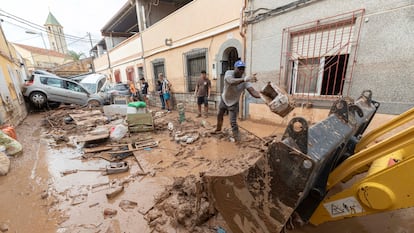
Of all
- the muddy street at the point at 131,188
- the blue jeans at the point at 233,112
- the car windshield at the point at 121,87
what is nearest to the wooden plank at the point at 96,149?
the muddy street at the point at 131,188

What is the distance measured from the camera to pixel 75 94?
9211 mm

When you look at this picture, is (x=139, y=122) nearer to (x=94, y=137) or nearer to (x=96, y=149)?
(x=94, y=137)

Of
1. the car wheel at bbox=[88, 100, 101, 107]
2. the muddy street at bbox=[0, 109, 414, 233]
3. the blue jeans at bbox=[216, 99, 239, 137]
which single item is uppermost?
the blue jeans at bbox=[216, 99, 239, 137]

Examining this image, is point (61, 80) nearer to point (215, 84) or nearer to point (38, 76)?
point (38, 76)

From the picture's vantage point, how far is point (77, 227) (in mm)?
1941

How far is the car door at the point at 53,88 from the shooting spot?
8570mm

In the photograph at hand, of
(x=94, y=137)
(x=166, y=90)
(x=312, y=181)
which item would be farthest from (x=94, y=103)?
(x=312, y=181)

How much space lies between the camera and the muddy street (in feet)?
5.95

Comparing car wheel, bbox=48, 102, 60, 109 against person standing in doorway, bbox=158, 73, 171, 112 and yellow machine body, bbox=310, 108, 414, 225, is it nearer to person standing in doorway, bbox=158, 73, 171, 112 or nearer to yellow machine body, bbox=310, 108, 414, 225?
person standing in doorway, bbox=158, 73, 171, 112

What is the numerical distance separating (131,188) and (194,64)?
232 inches

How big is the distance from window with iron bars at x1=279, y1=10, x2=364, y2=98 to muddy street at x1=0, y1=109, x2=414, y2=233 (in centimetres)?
134

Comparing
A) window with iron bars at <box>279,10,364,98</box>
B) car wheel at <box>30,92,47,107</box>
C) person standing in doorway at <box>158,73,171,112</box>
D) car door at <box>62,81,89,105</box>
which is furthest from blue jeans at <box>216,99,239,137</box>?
car wheel at <box>30,92,47,107</box>

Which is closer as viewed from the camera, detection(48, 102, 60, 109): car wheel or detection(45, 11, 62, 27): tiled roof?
detection(48, 102, 60, 109): car wheel

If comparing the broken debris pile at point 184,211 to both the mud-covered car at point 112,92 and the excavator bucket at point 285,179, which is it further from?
the mud-covered car at point 112,92
